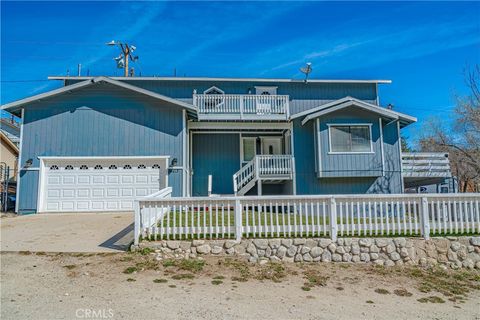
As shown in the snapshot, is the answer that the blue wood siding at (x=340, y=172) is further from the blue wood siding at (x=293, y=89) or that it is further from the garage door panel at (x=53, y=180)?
the garage door panel at (x=53, y=180)

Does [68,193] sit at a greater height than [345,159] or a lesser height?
lesser

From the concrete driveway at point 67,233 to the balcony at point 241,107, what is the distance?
251 inches

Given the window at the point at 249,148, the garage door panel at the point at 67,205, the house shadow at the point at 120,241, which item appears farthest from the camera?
the window at the point at 249,148

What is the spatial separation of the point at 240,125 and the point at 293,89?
4685mm

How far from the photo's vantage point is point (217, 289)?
543 cm

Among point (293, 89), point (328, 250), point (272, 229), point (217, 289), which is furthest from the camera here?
point (293, 89)

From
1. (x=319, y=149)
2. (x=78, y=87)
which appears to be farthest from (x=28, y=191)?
(x=319, y=149)

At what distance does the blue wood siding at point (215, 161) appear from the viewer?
55.1 feet

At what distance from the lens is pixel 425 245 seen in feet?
24.7

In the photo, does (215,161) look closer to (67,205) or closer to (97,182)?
(97,182)

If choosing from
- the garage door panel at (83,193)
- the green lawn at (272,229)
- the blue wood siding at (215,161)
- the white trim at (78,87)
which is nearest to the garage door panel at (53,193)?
the garage door panel at (83,193)

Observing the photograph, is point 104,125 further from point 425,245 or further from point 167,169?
point 425,245

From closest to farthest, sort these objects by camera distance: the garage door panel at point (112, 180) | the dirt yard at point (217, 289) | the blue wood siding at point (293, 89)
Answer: the dirt yard at point (217, 289) → the garage door panel at point (112, 180) → the blue wood siding at point (293, 89)

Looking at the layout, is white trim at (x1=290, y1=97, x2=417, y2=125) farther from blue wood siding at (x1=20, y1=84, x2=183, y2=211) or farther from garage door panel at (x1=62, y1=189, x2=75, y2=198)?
garage door panel at (x1=62, y1=189, x2=75, y2=198)
